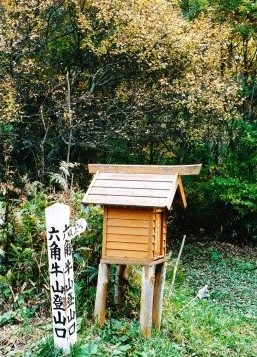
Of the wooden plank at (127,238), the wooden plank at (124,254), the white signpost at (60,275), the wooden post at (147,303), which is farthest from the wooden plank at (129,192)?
the white signpost at (60,275)

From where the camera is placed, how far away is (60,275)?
484cm

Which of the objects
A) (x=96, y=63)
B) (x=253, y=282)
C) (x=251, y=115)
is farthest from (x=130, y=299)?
(x=251, y=115)

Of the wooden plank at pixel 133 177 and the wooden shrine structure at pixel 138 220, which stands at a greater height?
the wooden plank at pixel 133 177

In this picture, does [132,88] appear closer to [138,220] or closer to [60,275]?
[138,220]

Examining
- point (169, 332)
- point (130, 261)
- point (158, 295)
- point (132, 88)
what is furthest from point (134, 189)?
point (132, 88)

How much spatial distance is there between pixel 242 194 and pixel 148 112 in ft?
11.7

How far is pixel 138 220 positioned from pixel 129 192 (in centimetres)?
34

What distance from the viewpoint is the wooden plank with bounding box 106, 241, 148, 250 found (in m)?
5.92

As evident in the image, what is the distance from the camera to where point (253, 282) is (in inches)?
473

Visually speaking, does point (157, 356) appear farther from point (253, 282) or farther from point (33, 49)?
point (33, 49)

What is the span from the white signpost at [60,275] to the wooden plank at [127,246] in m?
1.21

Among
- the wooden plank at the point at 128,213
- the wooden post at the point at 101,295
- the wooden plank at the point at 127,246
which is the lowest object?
the wooden post at the point at 101,295

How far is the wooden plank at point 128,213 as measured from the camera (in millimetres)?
5941

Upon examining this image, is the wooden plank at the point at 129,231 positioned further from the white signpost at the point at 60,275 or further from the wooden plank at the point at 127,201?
the white signpost at the point at 60,275
